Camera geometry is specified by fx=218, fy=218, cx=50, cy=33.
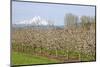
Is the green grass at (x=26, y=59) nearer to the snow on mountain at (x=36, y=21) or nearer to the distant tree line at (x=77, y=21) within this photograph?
the snow on mountain at (x=36, y=21)

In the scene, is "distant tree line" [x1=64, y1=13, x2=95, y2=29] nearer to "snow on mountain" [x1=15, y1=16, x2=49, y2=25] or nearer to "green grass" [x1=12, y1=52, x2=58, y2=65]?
"snow on mountain" [x1=15, y1=16, x2=49, y2=25]

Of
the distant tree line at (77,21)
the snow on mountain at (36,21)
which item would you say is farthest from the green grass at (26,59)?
the distant tree line at (77,21)

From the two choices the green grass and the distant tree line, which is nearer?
the green grass

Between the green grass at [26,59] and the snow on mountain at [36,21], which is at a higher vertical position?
the snow on mountain at [36,21]

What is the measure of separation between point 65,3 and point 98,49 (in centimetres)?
90

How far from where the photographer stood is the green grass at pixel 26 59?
2924mm

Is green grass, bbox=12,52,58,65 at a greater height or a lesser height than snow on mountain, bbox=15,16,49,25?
lesser

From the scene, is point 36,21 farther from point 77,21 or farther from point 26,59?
point 77,21

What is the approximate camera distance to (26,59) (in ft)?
9.81

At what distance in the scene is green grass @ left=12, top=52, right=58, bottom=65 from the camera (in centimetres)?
292

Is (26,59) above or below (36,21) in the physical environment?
below

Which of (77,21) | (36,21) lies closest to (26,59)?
(36,21)

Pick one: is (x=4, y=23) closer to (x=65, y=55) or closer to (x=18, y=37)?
(x=18, y=37)

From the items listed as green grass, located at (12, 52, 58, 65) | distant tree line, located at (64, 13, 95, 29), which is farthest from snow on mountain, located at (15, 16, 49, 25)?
green grass, located at (12, 52, 58, 65)
